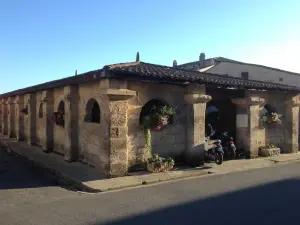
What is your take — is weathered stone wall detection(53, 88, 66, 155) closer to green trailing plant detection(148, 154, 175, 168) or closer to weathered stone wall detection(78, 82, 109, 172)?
weathered stone wall detection(78, 82, 109, 172)

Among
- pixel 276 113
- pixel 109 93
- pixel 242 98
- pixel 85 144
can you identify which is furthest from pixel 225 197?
pixel 276 113

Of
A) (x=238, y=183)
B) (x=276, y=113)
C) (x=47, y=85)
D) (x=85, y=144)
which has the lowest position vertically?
(x=238, y=183)

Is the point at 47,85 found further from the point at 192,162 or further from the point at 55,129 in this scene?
the point at 192,162

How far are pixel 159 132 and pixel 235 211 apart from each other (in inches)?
169

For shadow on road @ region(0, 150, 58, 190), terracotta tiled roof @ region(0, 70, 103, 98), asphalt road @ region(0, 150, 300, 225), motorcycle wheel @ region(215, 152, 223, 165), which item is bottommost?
shadow on road @ region(0, 150, 58, 190)

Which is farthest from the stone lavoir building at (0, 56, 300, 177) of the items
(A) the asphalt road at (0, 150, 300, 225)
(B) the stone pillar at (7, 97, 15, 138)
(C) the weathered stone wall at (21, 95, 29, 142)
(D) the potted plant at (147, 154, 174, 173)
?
(B) the stone pillar at (7, 97, 15, 138)

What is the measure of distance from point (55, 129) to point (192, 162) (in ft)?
20.5

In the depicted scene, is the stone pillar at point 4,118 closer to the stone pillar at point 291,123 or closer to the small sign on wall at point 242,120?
the small sign on wall at point 242,120

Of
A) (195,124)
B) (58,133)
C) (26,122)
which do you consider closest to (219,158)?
(195,124)

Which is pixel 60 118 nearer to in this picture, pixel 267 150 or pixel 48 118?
pixel 48 118

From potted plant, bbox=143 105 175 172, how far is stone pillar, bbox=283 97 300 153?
285 inches

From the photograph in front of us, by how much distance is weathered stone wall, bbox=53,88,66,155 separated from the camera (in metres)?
11.0

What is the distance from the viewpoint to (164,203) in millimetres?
5453

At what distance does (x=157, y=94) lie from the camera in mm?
8609
